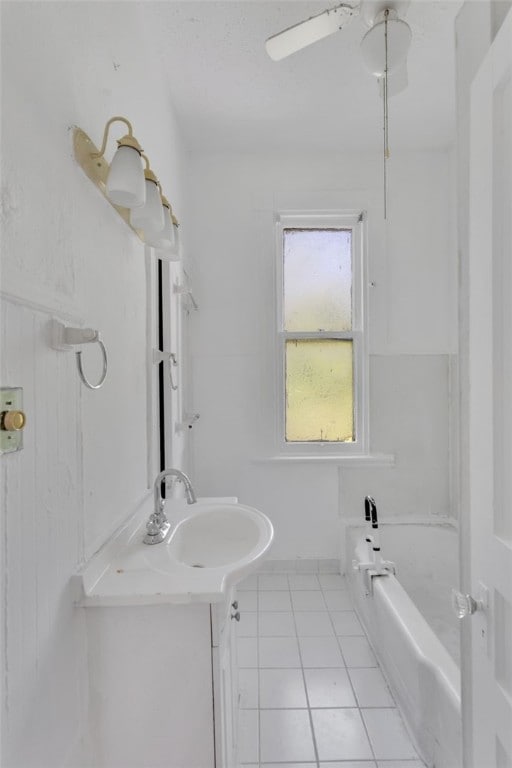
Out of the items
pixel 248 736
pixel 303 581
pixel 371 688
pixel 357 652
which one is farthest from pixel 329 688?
pixel 303 581

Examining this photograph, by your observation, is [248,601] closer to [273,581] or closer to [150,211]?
[273,581]

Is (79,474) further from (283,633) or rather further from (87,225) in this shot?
(283,633)

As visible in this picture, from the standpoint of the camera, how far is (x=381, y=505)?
8.62 feet

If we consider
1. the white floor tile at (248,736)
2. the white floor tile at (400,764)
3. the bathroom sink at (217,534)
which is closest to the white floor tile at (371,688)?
the white floor tile at (400,764)

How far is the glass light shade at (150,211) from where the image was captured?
1.13 meters

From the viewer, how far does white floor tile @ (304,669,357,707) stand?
1.57 m

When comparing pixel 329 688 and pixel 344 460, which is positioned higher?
pixel 344 460

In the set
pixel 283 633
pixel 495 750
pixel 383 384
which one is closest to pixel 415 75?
pixel 383 384

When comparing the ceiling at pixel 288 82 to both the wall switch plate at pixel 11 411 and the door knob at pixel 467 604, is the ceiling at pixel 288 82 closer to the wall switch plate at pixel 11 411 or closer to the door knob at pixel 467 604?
the wall switch plate at pixel 11 411

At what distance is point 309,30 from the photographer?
4.49ft

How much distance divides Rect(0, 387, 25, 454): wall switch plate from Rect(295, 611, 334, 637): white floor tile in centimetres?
190

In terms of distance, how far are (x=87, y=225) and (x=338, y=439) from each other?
2.16m

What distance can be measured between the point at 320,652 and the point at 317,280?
2220 millimetres

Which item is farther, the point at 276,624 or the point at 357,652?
the point at 276,624
